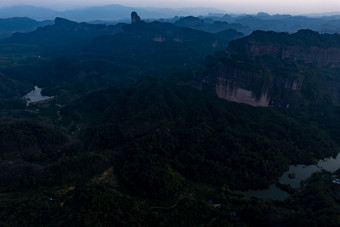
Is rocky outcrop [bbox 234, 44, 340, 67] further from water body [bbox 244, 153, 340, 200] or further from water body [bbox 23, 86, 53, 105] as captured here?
water body [bbox 23, 86, 53, 105]

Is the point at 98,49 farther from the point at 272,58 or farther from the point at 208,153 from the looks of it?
the point at 208,153

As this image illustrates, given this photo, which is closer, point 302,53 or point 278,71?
point 278,71

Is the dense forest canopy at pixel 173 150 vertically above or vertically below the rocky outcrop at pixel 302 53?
below

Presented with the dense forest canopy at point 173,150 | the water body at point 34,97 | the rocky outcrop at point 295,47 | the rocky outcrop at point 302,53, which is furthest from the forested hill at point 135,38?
the dense forest canopy at point 173,150

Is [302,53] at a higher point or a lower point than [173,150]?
higher

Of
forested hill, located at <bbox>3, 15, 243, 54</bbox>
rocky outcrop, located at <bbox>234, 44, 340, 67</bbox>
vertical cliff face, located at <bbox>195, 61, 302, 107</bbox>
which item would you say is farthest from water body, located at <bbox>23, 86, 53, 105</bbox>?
rocky outcrop, located at <bbox>234, 44, 340, 67</bbox>

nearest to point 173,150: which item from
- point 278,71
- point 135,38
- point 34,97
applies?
point 278,71

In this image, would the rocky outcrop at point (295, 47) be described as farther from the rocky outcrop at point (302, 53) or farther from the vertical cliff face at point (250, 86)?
the vertical cliff face at point (250, 86)

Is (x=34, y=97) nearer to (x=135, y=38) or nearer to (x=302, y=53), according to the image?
(x=135, y=38)

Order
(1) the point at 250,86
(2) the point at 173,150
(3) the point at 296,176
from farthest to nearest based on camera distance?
(1) the point at 250,86 → (2) the point at 173,150 → (3) the point at 296,176
